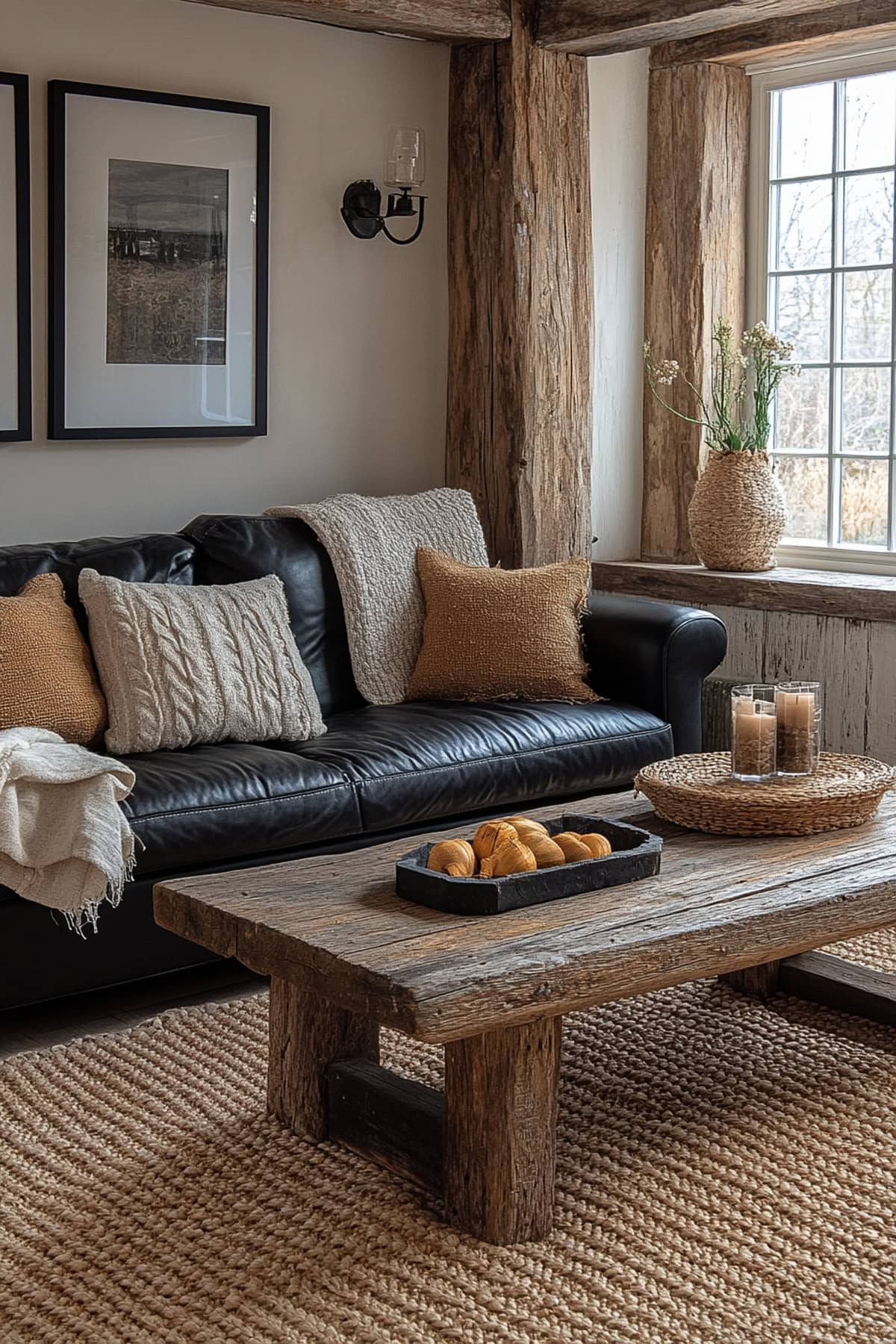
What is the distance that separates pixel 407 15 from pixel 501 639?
5.63 ft

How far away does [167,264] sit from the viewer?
4031mm

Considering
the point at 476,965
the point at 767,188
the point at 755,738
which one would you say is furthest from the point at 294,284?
the point at 476,965

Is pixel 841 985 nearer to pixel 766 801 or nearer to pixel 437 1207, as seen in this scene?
pixel 766 801

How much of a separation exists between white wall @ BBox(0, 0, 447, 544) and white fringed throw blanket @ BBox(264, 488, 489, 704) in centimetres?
42

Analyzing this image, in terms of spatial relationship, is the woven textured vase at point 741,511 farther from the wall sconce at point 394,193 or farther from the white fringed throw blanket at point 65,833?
the white fringed throw blanket at point 65,833

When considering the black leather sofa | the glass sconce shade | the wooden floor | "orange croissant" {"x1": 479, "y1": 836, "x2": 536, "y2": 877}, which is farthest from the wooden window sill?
"orange croissant" {"x1": 479, "y1": 836, "x2": 536, "y2": 877}

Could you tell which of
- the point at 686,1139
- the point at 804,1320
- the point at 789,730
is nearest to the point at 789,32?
the point at 789,730

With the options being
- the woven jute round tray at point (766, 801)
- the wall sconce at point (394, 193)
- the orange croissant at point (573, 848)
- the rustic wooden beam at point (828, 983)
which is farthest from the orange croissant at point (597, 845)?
the wall sconce at point (394, 193)

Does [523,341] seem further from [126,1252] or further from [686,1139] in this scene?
[126,1252]

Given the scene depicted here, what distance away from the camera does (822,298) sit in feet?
15.6

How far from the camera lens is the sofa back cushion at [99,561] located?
3.40 m

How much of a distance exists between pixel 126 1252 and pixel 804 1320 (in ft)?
2.95

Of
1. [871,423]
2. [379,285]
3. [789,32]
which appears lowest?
[871,423]

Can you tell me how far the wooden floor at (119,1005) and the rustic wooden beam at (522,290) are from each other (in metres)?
1.77
